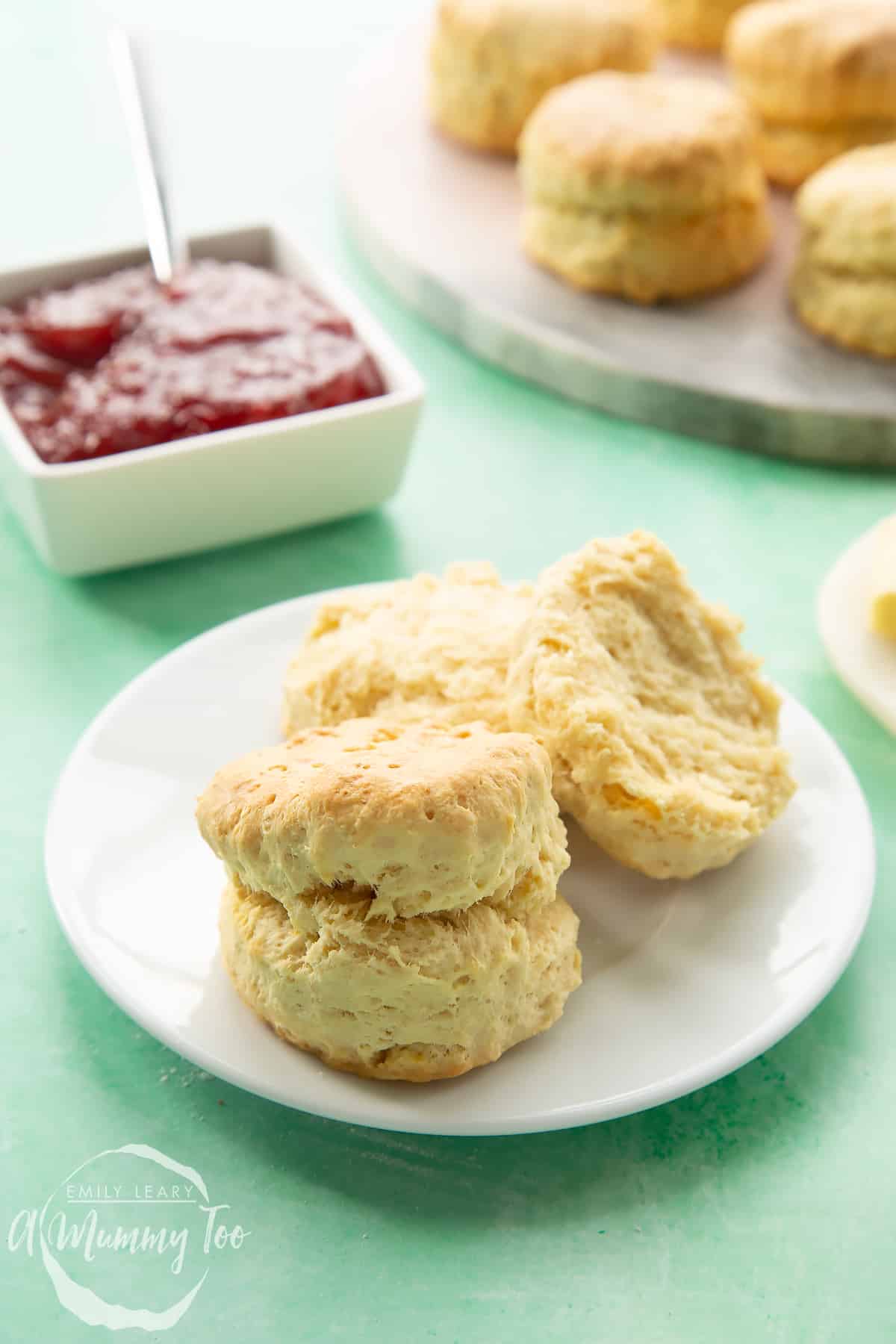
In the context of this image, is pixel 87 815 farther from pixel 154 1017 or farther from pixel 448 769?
pixel 448 769

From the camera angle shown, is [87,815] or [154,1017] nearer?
[154,1017]

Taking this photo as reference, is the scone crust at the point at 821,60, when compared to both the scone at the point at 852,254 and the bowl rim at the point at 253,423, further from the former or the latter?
the bowl rim at the point at 253,423

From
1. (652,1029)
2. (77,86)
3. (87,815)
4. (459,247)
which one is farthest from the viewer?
(77,86)

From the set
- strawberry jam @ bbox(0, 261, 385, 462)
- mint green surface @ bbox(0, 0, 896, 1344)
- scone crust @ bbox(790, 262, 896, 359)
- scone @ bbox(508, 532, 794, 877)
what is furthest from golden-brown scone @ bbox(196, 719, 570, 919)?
scone crust @ bbox(790, 262, 896, 359)

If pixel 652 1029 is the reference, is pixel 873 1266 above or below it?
below

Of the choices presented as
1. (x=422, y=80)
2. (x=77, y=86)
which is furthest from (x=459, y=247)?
(x=77, y=86)

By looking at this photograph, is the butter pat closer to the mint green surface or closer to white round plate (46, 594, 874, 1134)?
the mint green surface

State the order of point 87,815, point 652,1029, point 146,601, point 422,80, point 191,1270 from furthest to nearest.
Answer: point 422,80 → point 146,601 → point 87,815 → point 652,1029 → point 191,1270
